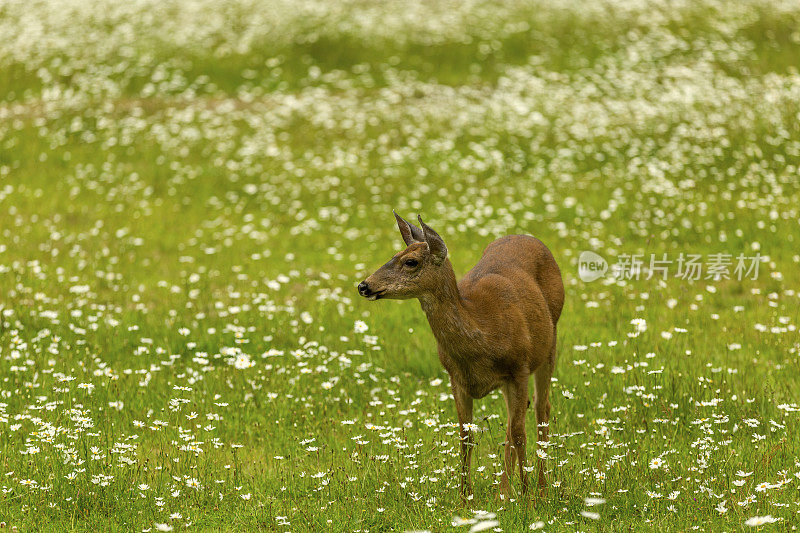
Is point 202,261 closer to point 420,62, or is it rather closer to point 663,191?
point 663,191

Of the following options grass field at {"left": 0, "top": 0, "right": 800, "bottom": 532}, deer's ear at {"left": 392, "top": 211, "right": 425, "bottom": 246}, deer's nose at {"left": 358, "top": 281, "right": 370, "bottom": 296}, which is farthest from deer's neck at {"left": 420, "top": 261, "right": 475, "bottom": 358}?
grass field at {"left": 0, "top": 0, "right": 800, "bottom": 532}

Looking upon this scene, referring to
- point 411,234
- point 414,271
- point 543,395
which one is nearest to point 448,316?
point 414,271

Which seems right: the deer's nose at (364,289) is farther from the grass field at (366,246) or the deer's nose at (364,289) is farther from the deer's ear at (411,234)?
the grass field at (366,246)

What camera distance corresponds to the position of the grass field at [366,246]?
19.1 feet

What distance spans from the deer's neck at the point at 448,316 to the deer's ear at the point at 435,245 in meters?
0.09

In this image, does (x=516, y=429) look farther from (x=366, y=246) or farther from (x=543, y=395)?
(x=366, y=246)

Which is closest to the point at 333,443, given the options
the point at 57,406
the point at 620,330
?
the point at 57,406

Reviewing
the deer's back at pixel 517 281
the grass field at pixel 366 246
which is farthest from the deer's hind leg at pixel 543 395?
the deer's back at pixel 517 281

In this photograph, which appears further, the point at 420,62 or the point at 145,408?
the point at 420,62

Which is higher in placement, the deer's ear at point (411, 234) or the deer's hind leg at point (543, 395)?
the deer's ear at point (411, 234)

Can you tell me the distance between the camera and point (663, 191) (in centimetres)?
1491

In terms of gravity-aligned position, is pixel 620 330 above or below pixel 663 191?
above

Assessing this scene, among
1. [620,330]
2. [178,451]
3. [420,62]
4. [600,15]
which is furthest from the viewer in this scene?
[600,15]

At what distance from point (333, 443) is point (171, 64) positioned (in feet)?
63.0
